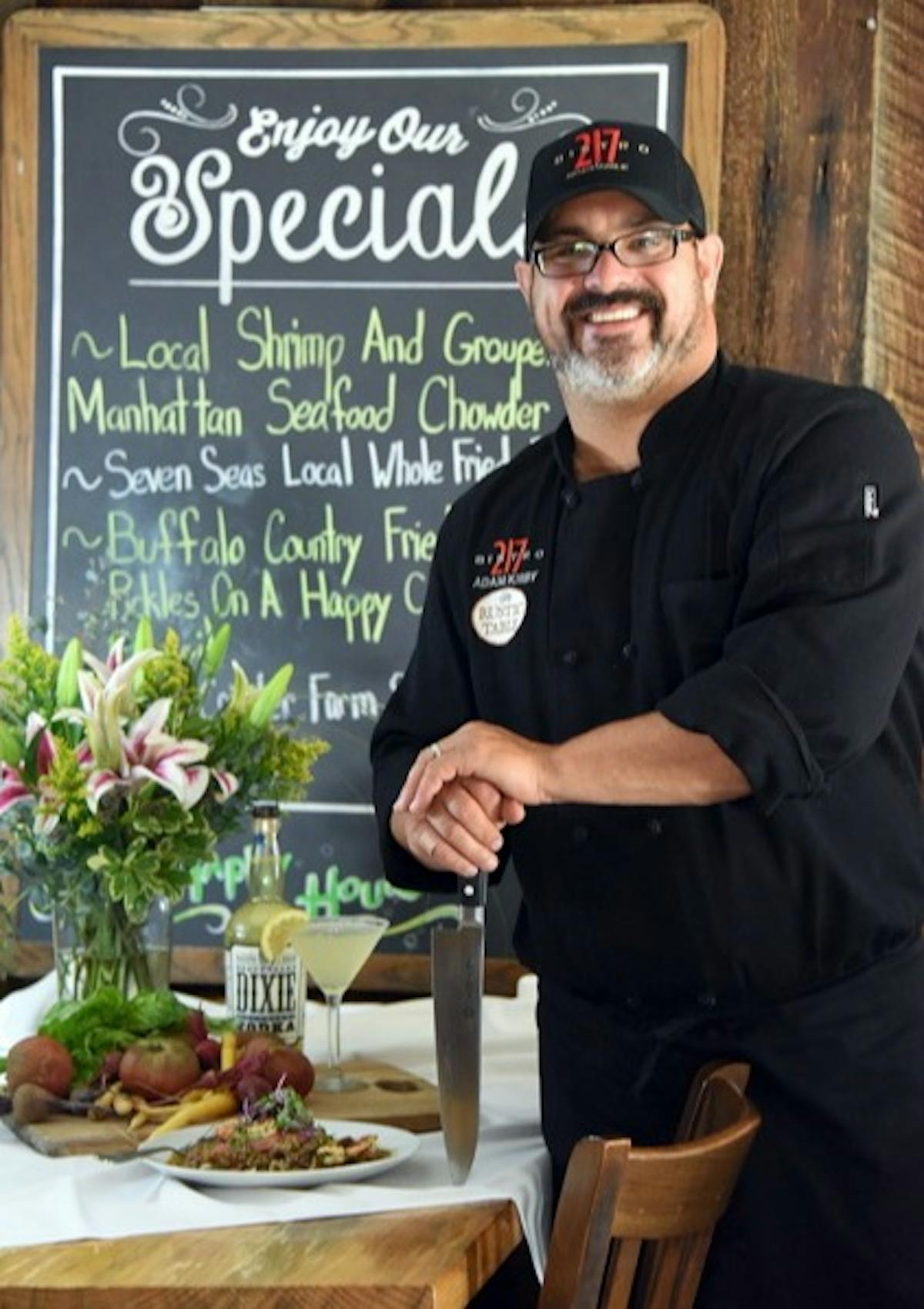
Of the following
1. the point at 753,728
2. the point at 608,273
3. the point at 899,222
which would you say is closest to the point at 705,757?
the point at 753,728

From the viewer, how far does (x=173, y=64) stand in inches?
134

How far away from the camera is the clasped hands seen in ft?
7.29

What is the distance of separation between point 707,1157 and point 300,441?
5.67ft

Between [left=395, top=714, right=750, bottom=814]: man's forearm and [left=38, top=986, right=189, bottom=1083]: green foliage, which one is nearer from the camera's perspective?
[left=395, top=714, right=750, bottom=814]: man's forearm

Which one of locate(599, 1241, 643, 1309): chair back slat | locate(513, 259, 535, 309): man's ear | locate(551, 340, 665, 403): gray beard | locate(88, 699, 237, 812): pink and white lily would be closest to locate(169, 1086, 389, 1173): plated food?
locate(599, 1241, 643, 1309): chair back slat

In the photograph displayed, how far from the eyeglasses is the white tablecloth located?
3.09ft

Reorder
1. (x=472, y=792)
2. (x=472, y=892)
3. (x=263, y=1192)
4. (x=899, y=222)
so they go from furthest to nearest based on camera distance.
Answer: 1. (x=899, y=222)
2. (x=472, y=892)
3. (x=472, y=792)
4. (x=263, y=1192)

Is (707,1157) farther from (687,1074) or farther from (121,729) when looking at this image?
(121,729)

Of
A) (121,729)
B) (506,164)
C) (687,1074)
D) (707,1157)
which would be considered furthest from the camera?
A: (506,164)

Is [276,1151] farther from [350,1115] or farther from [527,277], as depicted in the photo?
[527,277]

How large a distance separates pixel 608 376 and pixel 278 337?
1022mm

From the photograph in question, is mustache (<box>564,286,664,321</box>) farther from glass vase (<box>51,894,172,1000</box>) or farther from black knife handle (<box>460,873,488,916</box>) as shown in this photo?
glass vase (<box>51,894,172,1000</box>)

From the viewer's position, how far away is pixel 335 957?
2611 mm

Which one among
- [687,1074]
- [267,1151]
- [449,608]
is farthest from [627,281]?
[267,1151]
